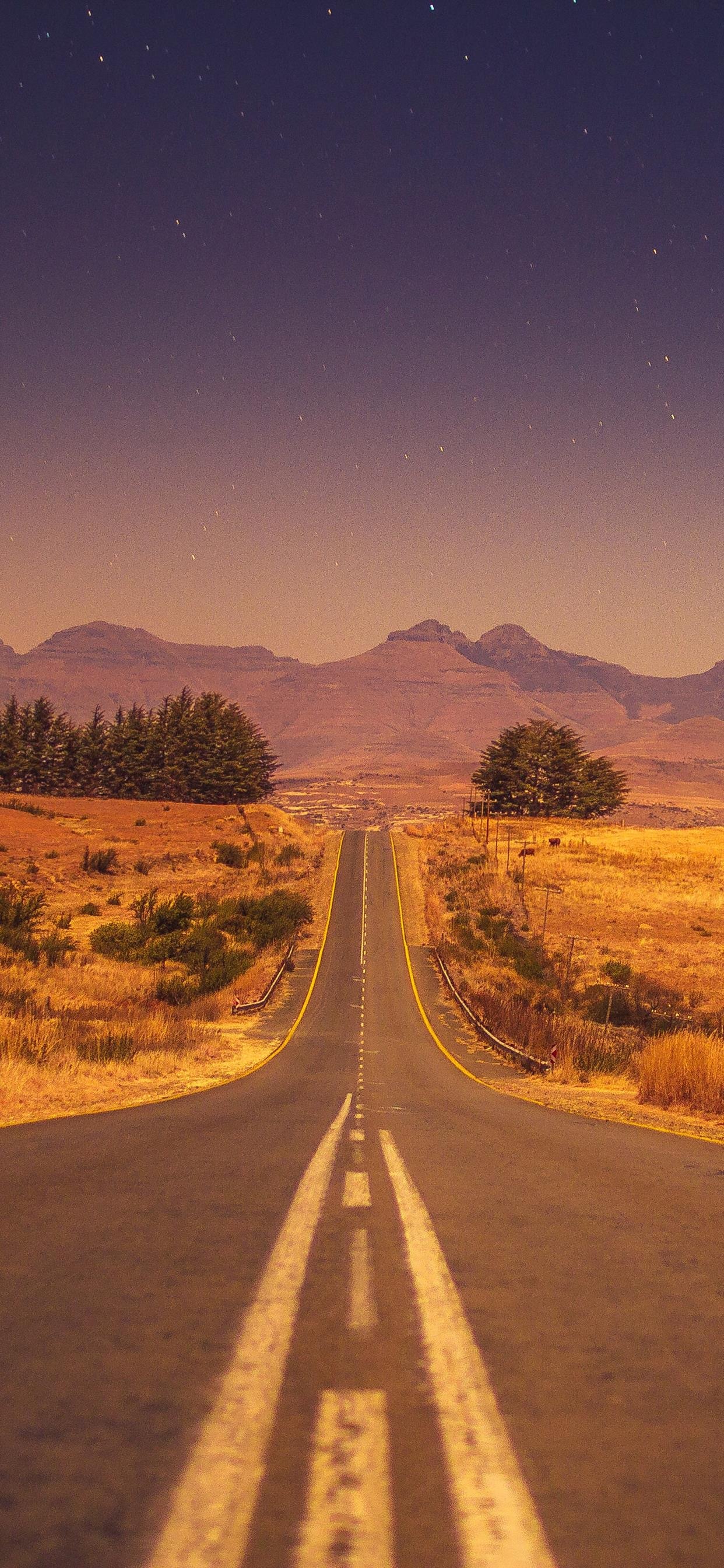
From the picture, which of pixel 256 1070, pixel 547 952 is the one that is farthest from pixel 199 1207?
pixel 547 952

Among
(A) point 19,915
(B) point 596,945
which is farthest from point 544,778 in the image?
(A) point 19,915

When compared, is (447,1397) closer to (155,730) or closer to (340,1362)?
(340,1362)

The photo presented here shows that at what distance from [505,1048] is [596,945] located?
821 inches

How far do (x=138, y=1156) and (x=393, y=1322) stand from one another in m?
3.73

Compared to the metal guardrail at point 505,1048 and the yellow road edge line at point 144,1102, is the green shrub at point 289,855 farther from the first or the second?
the yellow road edge line at point 144,1102

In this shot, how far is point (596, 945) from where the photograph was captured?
1635 inches

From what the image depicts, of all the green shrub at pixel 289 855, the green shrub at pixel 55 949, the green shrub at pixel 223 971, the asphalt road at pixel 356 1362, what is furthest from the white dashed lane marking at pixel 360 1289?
the green shrub at pixel 289 855

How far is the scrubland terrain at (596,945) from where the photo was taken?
58.9ft

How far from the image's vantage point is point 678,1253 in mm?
4578

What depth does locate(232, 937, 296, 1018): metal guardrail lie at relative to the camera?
26.5 metres

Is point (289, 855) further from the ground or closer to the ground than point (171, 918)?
further from the ground

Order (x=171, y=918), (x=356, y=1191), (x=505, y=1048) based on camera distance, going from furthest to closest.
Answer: (x=171, y=918)
(x=505, y=1048)
(x=356, y=1191)

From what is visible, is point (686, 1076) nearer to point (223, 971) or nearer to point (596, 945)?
point (223, 971)

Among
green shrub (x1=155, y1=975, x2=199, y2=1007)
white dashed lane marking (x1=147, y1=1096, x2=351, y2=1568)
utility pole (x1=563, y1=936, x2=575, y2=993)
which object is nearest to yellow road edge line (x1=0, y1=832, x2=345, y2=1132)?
green shrub (x1=155, y1=975, x2=199, y2=1007)
